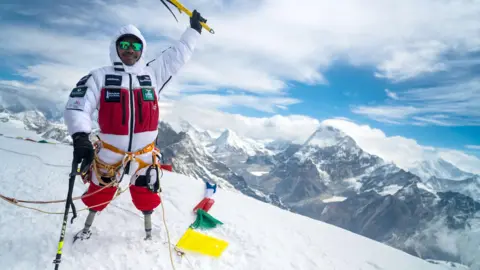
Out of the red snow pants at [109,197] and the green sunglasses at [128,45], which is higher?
the green sunglasses at [128,45]

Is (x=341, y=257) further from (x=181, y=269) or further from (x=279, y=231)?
(x=181, y=269)

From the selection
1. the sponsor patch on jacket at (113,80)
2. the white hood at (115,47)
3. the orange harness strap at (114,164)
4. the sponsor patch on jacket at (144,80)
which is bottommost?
the orange harness strap at (114,164)

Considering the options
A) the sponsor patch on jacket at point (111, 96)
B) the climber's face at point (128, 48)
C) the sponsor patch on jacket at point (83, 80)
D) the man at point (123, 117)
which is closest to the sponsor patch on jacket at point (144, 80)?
the man at point (123, 117)

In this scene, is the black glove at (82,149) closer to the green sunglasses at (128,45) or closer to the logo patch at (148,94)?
the logo patch at (148,94)

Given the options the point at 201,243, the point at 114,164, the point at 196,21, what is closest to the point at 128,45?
the point at 196,21

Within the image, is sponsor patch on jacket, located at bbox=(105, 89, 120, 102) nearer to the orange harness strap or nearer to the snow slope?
the orange harness strap

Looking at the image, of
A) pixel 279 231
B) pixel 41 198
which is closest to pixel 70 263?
pixel 41 198

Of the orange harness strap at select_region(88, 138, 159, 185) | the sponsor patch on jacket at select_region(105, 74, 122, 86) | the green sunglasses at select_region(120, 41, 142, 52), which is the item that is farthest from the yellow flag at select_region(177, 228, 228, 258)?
the green sunglasses at select_region(120, 41, 142, 52)

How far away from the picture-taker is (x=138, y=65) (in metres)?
5.12

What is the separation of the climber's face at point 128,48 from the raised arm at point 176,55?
543 mm

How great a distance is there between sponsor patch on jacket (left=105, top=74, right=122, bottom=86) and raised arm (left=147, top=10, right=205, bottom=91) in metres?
0.85

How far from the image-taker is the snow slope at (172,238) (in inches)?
197

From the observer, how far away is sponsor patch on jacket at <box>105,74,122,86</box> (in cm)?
477

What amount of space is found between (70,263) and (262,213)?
18.9 feet
